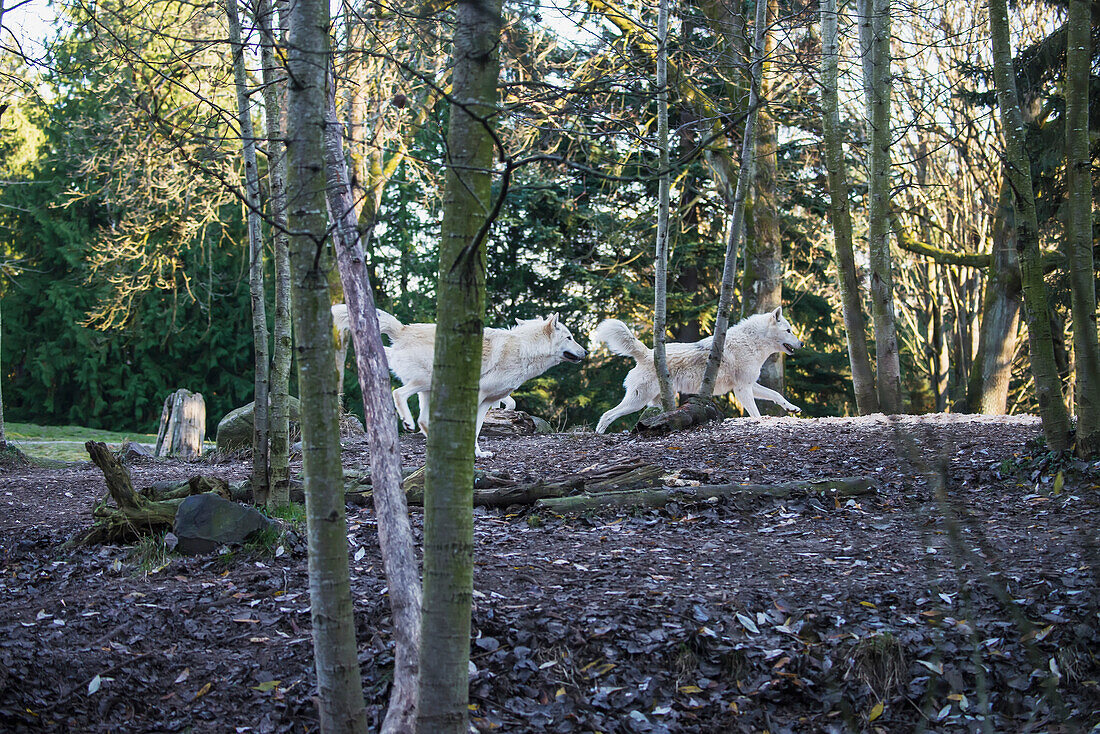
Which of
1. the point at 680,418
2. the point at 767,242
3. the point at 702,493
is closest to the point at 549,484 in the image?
the point at 702,493

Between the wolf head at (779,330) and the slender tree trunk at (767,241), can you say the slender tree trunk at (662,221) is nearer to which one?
the wolf head at (779,330)

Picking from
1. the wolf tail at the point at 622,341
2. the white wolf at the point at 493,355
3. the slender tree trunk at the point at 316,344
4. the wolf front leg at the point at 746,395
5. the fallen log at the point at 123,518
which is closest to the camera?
the slender tree trunk at the point at 316,344

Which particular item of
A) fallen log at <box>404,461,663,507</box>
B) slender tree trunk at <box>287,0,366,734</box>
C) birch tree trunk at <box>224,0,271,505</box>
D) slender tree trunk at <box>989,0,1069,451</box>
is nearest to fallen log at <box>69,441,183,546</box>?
birch tree trunk at <box>224,0,271,505</box>

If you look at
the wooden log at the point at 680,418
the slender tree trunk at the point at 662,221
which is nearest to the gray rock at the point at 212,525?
the slender tree trunk at the point at 662,221

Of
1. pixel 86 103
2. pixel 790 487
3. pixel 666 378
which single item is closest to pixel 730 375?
pixel 666 378

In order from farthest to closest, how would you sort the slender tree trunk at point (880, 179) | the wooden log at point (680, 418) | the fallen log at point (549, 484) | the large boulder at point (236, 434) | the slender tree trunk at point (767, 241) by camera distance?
1. the slender tree trunk at point (767, 241)
2. the large boulder at point (236, 434)
3. the wooden log at point (680, 418)
4. the slender tree trunk at point (880, 179)
5. the fallen log at point (549, 484)

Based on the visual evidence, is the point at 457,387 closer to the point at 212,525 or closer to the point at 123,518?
the point at 212,525

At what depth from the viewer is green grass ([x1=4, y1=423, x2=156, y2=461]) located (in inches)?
560

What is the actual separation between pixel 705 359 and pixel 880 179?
5325 millimetres

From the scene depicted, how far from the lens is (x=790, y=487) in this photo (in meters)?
7.46

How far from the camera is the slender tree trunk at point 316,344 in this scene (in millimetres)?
3199

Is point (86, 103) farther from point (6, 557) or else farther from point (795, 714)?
point (795, 714)

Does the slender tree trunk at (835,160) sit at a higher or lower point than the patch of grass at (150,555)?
higher

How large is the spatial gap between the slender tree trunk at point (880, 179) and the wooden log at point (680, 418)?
282 cm
